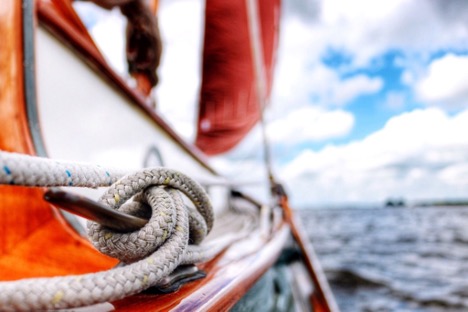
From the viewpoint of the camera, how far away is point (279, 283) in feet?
5.67

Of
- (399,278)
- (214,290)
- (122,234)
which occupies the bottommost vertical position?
(399,278)

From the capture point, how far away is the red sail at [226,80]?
5.60 metres

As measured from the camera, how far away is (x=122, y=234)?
0.53m

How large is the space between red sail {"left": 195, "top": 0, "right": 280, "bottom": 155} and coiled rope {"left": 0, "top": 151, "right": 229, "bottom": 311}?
4.98 metres

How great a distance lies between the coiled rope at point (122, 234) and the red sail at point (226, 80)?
498cm

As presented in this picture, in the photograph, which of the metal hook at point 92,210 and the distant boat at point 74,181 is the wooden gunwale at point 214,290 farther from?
the metal hook at point 92,210

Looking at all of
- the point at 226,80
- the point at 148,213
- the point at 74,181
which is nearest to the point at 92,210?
the point at 74,181

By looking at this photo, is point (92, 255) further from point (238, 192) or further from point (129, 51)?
point (238, 192)

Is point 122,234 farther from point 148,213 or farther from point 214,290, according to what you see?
point 214,290

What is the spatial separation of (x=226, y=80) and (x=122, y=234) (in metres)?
5.48

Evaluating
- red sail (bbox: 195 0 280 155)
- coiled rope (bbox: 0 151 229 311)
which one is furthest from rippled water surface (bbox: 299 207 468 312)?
coiled rope (bbox: 0 151 229 311)

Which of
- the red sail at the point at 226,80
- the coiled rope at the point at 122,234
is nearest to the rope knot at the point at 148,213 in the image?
the coiled rope at the point at 122,234

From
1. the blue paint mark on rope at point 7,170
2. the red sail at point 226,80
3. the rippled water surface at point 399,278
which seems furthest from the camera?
the red sail at point 226,80

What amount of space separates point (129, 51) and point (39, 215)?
1820 millimetres
